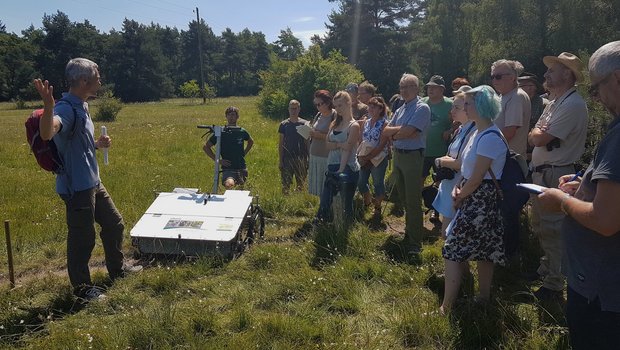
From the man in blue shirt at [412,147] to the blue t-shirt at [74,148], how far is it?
3033mm

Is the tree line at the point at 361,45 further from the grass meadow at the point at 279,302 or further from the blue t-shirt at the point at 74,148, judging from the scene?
the blue t-shirt at the point at 74,148

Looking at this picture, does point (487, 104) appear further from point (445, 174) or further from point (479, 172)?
point (445, 174)

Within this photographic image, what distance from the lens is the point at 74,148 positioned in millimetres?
4074

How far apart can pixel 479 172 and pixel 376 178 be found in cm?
330

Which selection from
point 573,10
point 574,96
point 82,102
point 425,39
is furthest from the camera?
point 425,39

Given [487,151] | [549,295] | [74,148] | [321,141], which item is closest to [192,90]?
[321,141]

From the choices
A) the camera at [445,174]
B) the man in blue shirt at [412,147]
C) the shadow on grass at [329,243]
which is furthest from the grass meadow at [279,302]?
the camera at [445,174]

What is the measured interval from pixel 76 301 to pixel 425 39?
43558mm

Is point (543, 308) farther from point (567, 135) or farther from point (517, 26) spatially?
point (517, 26)

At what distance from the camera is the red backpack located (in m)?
3.70

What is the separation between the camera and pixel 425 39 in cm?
4366

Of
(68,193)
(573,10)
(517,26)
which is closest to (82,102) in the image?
(68,193)

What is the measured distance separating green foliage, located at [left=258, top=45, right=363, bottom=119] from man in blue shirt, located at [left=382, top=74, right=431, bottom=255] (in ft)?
66.0

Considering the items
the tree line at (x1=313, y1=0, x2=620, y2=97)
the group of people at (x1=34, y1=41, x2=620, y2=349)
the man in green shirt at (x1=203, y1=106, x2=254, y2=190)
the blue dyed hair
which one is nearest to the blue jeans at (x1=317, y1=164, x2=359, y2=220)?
the group of people at (x1=34, y1=41, x2=620, y2=349)
